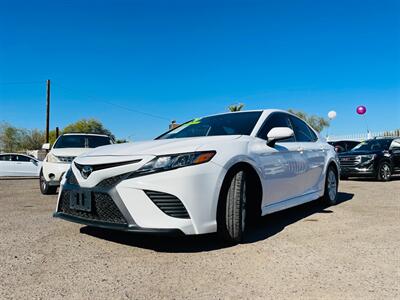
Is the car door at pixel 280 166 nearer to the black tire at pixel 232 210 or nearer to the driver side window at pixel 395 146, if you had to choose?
the black tire at pixel 232 210

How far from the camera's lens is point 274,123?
445 centimetres

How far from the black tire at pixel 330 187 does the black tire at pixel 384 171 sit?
5.59 m

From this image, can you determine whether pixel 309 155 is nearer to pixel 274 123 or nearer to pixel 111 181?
pixel 274 123

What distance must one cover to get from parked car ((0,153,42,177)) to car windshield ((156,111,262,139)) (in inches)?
495

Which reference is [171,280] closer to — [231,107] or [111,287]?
[111,287]

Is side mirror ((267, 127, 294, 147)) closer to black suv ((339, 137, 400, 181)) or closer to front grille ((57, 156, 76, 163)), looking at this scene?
front grille ((57, 156, 76, 163))

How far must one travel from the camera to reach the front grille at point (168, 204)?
9.64 feet

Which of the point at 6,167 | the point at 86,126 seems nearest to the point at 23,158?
the point at 6,167

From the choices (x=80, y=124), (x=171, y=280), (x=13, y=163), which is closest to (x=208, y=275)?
(x=171, y=280)

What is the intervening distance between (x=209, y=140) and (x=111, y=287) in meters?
1.56

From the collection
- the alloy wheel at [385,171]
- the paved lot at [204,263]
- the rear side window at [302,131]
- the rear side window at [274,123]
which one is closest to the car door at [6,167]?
the paved lot at [204,263]

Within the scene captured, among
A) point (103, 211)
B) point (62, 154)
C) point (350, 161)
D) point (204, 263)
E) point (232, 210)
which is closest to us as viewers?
point (204, 263)

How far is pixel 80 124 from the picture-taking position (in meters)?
62.2

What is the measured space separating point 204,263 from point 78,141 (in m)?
6.34
